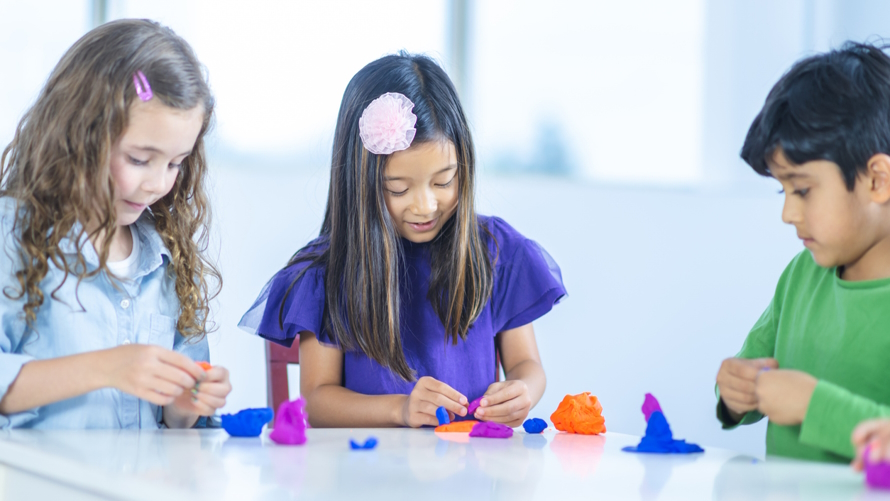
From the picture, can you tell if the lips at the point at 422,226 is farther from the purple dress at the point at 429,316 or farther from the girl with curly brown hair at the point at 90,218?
the girl with curly brown hair at the point at 90,218

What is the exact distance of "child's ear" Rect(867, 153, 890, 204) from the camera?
2.88 feet

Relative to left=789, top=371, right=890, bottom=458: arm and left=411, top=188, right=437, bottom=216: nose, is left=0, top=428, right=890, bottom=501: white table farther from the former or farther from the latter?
left=411, top=188, right=437, bottom=216: nose

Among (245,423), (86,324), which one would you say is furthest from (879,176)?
(86,324)

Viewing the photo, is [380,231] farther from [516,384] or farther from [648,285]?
[648,285]

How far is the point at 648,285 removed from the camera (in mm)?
2586

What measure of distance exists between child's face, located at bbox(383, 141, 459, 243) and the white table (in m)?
0.41

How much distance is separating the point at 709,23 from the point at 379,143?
1818 mm

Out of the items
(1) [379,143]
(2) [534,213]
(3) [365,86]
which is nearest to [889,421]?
(1) [379,143]

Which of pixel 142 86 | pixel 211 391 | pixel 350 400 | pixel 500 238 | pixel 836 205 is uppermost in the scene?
pixel 142 86

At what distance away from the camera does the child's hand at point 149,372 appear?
87 centimetres

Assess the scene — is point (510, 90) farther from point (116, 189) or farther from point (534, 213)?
point (116, 189)

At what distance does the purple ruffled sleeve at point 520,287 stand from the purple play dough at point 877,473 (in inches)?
29.0

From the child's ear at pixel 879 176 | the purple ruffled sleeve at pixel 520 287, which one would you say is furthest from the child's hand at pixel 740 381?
the purple ruffled sleeve at pixel 520 287

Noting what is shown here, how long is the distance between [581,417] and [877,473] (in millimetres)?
460
